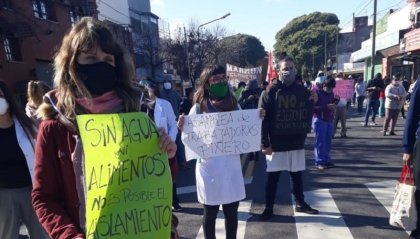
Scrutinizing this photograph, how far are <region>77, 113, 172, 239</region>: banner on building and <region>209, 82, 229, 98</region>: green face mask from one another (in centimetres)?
199

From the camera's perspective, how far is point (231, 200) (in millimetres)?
3387

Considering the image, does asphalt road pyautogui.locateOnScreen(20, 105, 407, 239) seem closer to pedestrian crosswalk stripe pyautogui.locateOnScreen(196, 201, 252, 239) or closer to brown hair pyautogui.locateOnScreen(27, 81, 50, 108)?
pedestrian crosswalk stripe pyautogui.locateOnScreen(196, 201, 252, 239)

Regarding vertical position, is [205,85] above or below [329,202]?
above

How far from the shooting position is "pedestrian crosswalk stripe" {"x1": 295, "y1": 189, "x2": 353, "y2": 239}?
13.9 feet

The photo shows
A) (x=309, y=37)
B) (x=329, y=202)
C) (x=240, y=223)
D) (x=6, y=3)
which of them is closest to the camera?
(x=240, y=223)

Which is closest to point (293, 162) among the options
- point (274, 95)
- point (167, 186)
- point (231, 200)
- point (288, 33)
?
point (274, 95)

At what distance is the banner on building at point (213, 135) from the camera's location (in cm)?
350

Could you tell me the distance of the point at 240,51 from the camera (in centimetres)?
5147

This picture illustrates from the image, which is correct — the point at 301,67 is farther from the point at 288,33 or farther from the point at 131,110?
the point at 131,110

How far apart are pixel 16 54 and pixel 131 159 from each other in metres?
18.3

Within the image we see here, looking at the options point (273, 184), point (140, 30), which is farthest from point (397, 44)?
point (140, 30)

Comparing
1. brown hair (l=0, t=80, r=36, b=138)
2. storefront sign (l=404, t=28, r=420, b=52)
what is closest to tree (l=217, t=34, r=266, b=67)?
storefront sign (l=404, t=28, r=420, b=52)

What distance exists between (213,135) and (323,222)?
2163 millimetres

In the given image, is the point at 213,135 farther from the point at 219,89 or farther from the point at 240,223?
the point at 240,223
